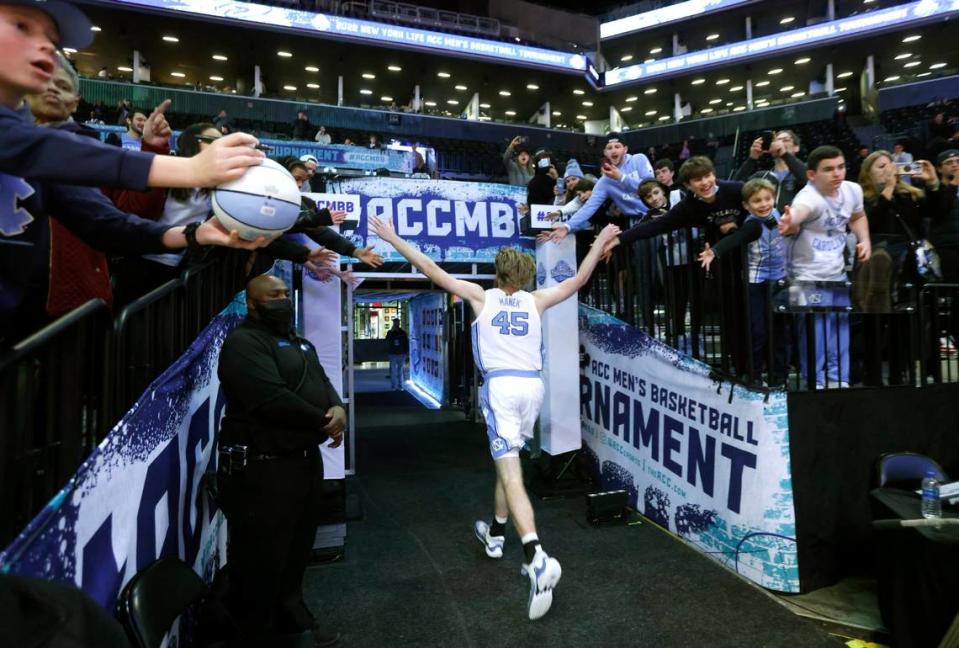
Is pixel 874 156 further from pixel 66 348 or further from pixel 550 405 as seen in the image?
pixel 66 348

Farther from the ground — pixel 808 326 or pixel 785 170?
pixel 785 170

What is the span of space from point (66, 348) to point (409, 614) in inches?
102

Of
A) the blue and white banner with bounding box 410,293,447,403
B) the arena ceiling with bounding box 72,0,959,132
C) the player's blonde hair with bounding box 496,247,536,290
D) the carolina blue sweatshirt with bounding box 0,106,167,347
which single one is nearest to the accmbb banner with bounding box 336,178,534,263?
the player's blonde hair with bounding box 496,247,536,290

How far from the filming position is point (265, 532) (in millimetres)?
2820

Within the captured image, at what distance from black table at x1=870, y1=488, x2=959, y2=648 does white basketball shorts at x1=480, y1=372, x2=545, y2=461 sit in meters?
2.19

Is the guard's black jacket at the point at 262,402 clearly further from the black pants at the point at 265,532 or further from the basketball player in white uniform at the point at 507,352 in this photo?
the basketball player in white uniform at the point at 507,352

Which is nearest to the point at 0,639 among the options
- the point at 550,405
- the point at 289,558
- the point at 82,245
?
the point at 82,245

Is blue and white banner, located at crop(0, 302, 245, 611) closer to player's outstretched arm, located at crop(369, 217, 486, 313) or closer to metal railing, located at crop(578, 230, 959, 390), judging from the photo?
player's outstretched arm, located at crop(369, 217, 486, 313)

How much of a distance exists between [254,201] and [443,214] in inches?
177

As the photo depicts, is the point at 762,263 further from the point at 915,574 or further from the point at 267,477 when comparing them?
the point at 267,477

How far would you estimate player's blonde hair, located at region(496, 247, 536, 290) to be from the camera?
3.88m

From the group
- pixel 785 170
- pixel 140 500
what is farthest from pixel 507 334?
pixel 785 170

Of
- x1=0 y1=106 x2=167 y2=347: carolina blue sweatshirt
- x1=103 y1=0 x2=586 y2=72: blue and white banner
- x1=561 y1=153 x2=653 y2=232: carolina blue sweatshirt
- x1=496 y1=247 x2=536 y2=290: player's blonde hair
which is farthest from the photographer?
x1=103 y1=0 x2=586 y2=72: blue and white banner

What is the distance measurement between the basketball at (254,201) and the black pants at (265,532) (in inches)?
59.6
